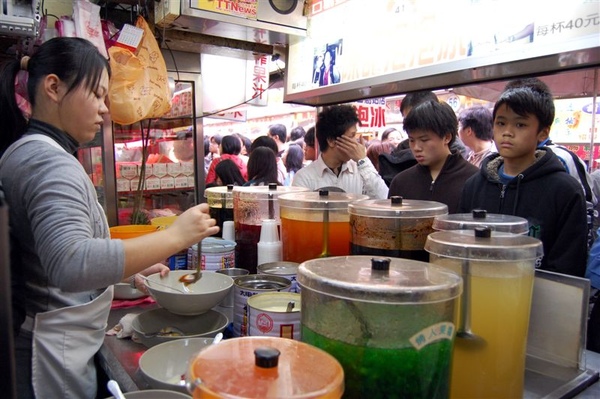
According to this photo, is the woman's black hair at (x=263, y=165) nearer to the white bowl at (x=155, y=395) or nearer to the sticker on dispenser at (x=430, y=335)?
the white bowl at (x=155, y=395)

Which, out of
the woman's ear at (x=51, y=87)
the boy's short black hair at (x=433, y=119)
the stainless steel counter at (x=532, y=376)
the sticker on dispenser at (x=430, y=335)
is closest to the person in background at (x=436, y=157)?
the boy's short black hair at (x=433, y=119)

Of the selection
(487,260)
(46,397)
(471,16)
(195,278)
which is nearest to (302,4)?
(471,16)

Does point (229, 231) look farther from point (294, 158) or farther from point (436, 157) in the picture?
point (294, 158)

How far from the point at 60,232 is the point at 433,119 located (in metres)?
1.70

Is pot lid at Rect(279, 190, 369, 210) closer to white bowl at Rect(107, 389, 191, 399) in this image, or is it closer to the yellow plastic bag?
white bowl at Rect(107, 389, 191, 399)

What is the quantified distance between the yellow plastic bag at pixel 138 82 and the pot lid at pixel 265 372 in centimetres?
178

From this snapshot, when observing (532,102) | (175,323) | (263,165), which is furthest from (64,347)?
(263,165)

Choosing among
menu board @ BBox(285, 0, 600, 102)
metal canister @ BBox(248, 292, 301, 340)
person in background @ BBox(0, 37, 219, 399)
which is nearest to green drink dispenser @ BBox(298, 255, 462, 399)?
metal canister @ BBox(248, 292, 301, 340)

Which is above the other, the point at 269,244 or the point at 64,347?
the point at 269,244

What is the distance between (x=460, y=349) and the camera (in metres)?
0.90

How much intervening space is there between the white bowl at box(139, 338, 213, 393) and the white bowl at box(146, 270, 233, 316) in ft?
0.47

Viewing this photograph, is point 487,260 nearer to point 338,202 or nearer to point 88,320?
point 338,202

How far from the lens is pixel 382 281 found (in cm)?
76

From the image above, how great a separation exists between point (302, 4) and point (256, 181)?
182 centimetres
